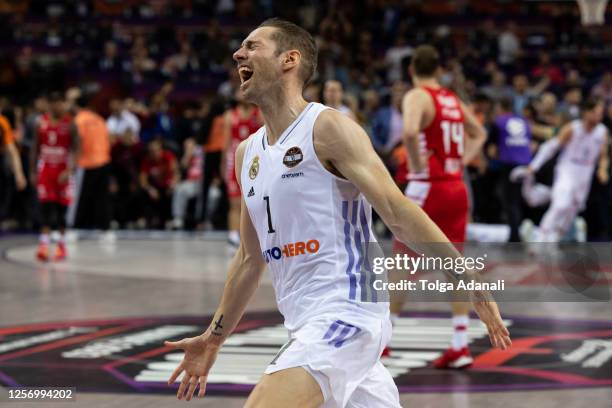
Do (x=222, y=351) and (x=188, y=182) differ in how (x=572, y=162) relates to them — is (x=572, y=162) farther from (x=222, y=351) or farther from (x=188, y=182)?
(x=222, y=351)

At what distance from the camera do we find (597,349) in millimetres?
7285

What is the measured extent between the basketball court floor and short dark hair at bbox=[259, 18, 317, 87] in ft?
7.96

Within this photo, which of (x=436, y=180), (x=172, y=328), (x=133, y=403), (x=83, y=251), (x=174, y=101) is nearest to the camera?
(x=133, y=403)

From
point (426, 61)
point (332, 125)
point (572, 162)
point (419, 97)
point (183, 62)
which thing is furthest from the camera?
point (183, 62)

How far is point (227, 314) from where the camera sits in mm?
3893

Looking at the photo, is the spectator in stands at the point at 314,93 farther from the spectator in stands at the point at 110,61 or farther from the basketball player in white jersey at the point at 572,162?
the spectator in stands at the point at 110,61

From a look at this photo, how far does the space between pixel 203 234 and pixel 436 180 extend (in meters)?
10.4

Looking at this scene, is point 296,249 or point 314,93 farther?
point 314,93

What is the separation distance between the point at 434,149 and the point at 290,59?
342cm

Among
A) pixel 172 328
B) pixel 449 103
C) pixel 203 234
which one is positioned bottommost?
pixel 203 234

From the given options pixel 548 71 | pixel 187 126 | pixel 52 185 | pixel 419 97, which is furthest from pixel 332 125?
pixel 548 71

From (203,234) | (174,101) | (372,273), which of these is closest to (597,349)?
(372,273)

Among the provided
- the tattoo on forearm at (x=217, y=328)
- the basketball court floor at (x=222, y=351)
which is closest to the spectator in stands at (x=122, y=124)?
the basketball court floor at (x=222, y=351)

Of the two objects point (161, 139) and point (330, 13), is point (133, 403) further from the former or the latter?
point (330, 13)
